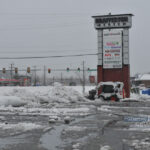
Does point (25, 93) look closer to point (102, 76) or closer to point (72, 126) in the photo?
point (102, 76)

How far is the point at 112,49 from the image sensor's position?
40031mm

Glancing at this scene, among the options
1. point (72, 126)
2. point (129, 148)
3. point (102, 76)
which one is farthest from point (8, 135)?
point (102, 76)

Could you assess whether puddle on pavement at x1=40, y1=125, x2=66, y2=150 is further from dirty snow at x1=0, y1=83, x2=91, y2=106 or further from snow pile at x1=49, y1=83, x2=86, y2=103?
snow pile at x1=49, y1=83, x2=86, y2=103

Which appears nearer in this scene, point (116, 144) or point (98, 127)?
point (116, 144)

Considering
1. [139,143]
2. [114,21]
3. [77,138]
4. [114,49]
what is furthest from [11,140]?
[114,21]

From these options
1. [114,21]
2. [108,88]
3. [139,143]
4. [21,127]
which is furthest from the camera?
[114,21]

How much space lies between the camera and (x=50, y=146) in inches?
340

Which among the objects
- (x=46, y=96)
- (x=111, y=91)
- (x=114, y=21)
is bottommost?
(x=46, y=96)

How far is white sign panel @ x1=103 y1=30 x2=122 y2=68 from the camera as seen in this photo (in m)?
39.8

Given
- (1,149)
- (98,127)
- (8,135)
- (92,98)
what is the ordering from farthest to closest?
(92,98) < (98,127) < (8,135) < (1,149)

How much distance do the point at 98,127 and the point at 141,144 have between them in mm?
3571

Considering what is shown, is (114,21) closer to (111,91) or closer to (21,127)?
(111,91)

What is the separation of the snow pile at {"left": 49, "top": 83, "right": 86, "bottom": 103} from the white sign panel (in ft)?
27.1

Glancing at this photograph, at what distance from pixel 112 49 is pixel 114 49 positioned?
24cm
